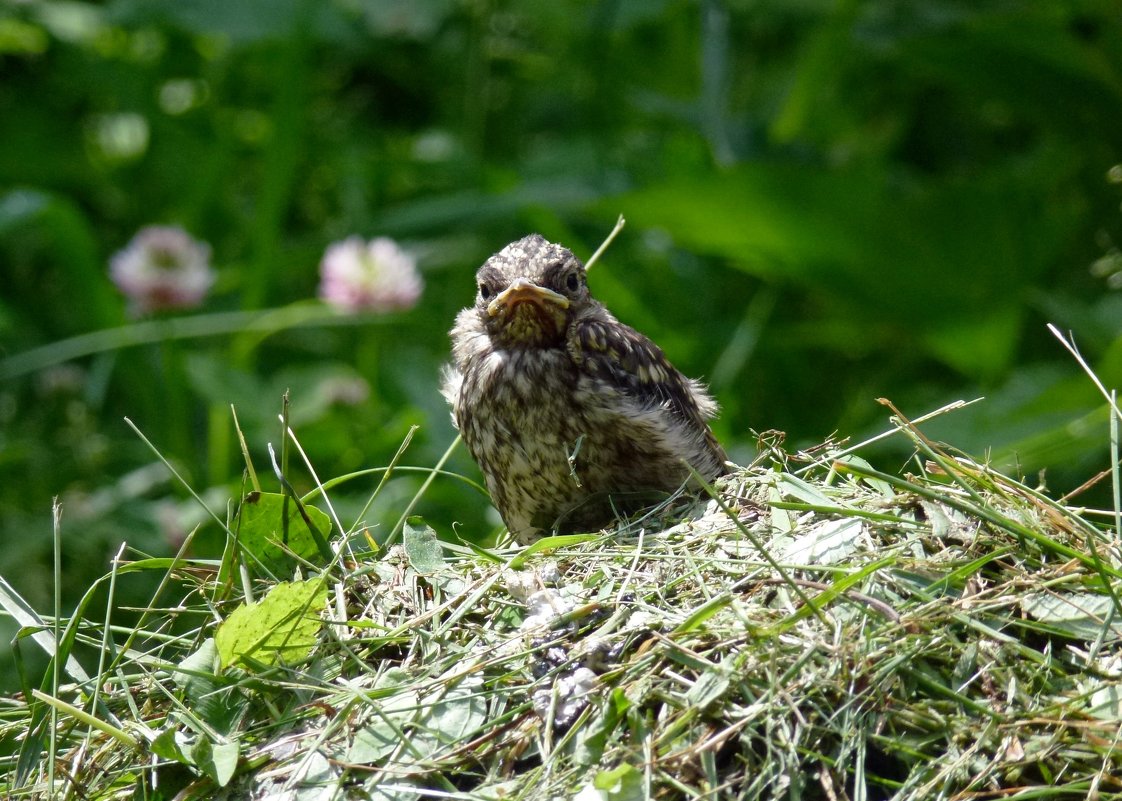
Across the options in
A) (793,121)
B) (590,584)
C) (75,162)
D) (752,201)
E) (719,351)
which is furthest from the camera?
(75,162)

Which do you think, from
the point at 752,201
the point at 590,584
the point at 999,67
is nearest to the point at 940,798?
the point at 590,584

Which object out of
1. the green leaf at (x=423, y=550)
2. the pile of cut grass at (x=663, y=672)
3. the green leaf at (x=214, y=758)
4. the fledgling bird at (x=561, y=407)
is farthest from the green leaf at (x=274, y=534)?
the fledgling bird at (x=561, y=407)

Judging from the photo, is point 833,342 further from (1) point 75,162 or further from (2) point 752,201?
(1) point 75,162

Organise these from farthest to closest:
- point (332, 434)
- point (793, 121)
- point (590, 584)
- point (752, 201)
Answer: point (793, 121)
point (332, 434)
point (752, 201)
point (590, 584)

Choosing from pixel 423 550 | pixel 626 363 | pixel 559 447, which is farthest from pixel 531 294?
pixel 423 550

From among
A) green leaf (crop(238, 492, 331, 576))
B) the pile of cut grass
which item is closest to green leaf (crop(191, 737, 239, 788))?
the pile of cut grass

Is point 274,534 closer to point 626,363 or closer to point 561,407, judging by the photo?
point 561,407

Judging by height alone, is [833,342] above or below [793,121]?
below
